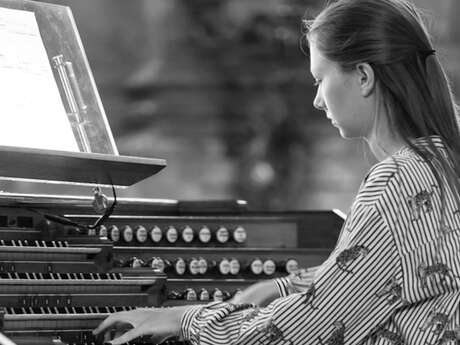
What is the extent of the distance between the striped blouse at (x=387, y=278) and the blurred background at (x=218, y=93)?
808 cm

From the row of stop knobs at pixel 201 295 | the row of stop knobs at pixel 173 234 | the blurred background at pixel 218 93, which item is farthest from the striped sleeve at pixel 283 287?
the blurred background at pixel 218 93

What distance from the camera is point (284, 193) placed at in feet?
34.8

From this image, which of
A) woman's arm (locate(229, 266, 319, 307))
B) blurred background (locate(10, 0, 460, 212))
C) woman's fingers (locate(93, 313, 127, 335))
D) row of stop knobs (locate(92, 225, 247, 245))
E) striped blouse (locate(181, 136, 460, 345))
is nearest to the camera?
striped blouse (locate(181, 136, 460, 345))

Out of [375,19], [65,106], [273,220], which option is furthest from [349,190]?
[375,19]

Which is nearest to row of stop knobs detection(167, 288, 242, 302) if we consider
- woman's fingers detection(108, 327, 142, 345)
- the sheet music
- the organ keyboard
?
the organ keyboard

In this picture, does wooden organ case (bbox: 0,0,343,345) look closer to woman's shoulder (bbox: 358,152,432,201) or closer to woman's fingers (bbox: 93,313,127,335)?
woman's fingers (bbox: 93,313,127,335)

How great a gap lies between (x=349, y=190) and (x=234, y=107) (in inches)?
52.6

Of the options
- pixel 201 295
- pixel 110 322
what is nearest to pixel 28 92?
pixel 201 295

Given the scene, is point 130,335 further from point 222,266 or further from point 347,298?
point 222,266

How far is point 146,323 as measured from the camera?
2857 millimetres

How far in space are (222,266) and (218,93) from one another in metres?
7.50

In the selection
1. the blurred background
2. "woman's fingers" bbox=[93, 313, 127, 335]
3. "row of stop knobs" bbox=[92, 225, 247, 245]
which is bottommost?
the blurred background

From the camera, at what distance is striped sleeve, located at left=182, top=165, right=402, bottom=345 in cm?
261

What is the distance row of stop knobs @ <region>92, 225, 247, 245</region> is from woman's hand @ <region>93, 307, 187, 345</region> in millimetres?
787
